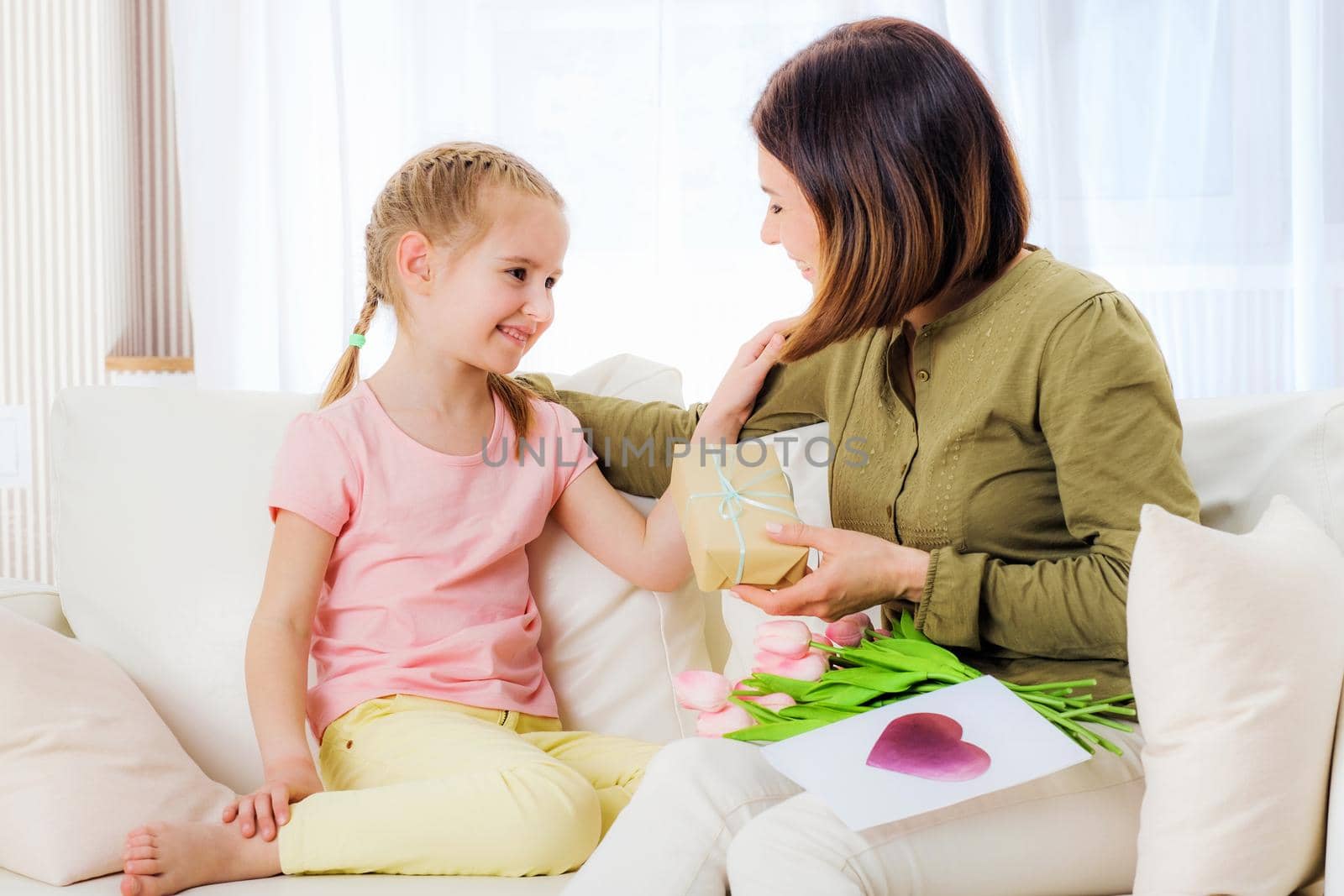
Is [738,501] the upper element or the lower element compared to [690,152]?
lower

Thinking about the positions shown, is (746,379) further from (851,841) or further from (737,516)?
(851,841)

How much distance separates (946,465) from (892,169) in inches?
12.3

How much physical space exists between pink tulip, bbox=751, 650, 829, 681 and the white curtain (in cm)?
130

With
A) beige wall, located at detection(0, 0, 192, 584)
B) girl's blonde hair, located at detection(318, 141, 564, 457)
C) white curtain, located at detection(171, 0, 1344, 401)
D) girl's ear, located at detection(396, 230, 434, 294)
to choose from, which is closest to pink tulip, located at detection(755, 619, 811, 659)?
girl's blonde hair, located at detection(318, 141, 564, 457)

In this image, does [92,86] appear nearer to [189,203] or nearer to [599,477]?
[189,203]

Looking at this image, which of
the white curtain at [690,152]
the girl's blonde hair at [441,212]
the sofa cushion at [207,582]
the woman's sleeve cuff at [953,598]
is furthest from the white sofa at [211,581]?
the white curtain at [690,152]

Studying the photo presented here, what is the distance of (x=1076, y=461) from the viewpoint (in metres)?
1.06

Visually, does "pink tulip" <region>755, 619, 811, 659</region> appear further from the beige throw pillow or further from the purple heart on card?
the beige throw pillow

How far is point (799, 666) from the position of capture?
1.12 metres

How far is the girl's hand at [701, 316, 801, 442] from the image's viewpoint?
56.8 inches

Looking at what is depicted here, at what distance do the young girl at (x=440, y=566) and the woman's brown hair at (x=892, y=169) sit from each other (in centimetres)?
26

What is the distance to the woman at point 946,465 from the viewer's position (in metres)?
0.92

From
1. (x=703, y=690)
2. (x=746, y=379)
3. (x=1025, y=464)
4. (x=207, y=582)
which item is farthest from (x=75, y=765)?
(x=1025, y=464)

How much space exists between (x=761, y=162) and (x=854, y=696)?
597mm
